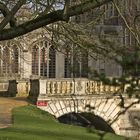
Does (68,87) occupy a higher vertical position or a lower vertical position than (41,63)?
lower

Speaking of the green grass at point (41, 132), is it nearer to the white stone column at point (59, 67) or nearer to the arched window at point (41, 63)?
the arched window at point (41, 63)

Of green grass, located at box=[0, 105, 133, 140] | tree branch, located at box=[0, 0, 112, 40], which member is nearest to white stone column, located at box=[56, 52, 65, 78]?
green grass, located at box=[0, 105, 133, 140]

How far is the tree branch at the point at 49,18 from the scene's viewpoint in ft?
24.2

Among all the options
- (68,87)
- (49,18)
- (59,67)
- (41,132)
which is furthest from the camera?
(59,67)

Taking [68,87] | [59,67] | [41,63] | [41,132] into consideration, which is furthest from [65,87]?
[59,67]

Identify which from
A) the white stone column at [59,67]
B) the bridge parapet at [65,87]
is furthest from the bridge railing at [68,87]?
the white stone column at [59,67]

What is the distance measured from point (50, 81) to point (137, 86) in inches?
897

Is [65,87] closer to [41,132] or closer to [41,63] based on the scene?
[41,132]

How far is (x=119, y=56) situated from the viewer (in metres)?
4.41

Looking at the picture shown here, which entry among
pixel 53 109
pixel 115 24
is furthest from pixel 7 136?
pixel 115 24

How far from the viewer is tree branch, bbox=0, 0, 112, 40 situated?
7.39 metres

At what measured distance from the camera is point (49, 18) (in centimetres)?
776

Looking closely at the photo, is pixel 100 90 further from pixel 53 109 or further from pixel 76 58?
pixel 76 58

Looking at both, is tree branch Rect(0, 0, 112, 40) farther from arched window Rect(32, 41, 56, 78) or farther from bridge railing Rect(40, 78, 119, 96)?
arched window Rect(32, 41, 56, 78)
